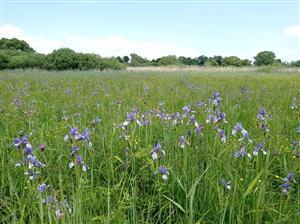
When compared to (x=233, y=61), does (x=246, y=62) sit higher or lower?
lower

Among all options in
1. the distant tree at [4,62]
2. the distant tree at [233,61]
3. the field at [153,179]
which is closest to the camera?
the field at [153,179]

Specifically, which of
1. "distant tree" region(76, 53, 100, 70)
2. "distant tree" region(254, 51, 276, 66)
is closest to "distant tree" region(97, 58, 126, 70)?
"distant tree" region(76, 53, 100, 70)

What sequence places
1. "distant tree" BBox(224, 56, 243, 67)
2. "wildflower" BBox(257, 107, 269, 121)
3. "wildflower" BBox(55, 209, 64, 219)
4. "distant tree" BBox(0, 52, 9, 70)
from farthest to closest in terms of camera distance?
1. "distant tree" BBox(224, 56, 243, 67)
2. "distant tree" BBox(0, 52, 9, 70)
3. "wildflower" BBox(257, 107, 269, 121)
4. "wildflower" BBox(55, 209, 64, 219)

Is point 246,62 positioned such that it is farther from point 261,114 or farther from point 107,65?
point 261,114

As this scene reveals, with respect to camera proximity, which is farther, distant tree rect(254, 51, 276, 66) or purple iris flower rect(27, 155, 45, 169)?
distant tree rect(254, 51, 276, 66)

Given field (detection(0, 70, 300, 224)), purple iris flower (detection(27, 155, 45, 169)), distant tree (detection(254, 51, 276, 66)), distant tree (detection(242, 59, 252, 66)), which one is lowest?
field (detection(0, 70, 300, 224))

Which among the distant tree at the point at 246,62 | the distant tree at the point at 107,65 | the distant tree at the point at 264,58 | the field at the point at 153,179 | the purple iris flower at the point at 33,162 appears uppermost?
the distant tree at the point at 264,58

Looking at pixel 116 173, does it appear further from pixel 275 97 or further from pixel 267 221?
pixel 275 97

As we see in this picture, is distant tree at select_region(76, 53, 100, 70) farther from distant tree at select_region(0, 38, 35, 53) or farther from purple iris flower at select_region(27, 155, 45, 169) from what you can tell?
purple iris flower at select_region(27, 155, 45, 169)

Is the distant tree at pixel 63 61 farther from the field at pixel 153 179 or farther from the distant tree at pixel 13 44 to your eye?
the field at pixel 153 179

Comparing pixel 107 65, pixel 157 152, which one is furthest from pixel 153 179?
pixel 107 65

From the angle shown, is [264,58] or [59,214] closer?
[59,214]

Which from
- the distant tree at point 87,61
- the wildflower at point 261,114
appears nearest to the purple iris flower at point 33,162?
the wildflower at point 261,114

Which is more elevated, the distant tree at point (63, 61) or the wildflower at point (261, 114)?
the distant tree at point (63, 61)
